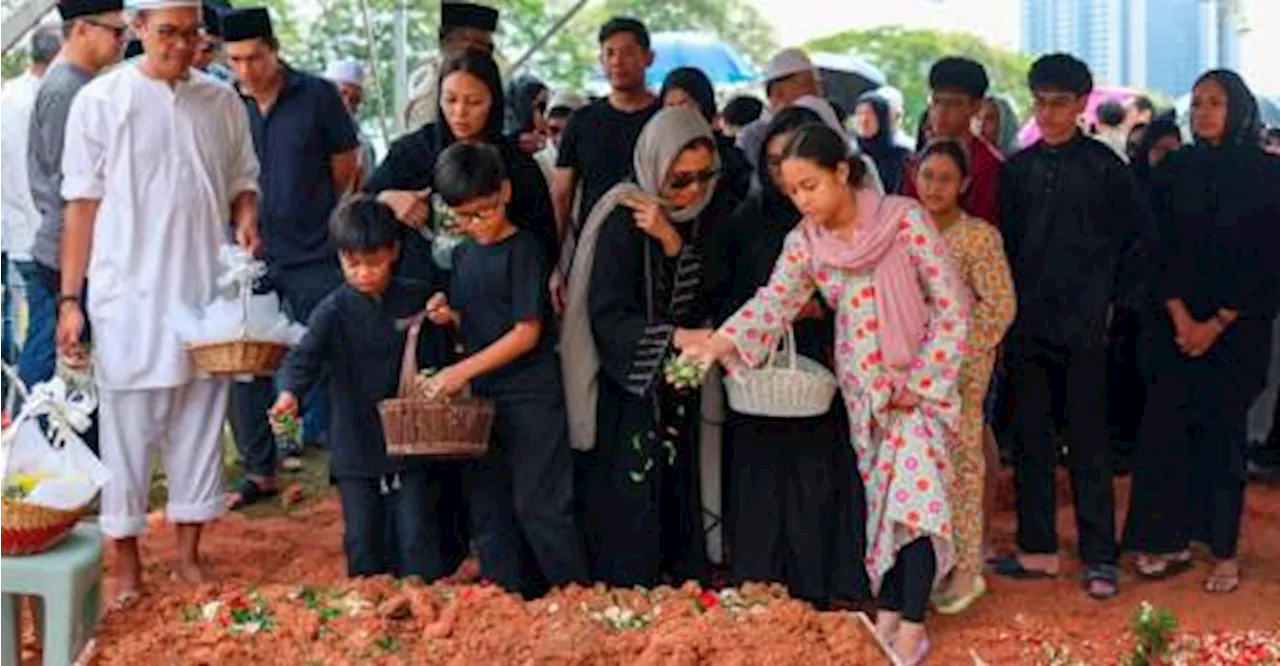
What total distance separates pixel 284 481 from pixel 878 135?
392cm

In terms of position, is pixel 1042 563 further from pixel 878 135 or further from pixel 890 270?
pixel 878 135

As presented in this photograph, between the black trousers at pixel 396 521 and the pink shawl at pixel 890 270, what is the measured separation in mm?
1404

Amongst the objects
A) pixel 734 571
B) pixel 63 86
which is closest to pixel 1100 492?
pixel 734 571

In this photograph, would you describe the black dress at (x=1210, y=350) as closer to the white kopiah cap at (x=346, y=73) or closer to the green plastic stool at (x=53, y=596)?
the green plastic stool at (x=53, y=596)

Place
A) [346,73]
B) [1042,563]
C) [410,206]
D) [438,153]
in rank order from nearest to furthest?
[410,206], [438,153], [1042,563], [346,73]

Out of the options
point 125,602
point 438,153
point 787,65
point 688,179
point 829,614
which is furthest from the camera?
point 787,65

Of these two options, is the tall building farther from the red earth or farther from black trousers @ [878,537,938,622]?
black trousers @ [878,537,938,622]

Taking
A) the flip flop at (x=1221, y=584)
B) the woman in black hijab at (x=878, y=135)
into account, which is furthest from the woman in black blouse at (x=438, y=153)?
the woman in black hijab at (x=878, y=135)

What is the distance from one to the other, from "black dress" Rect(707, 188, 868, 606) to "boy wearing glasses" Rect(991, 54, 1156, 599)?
0.92m

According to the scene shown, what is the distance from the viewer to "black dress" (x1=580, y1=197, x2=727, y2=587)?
203 inches

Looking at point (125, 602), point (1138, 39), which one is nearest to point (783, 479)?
point (125, 602)

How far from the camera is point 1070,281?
5742mm

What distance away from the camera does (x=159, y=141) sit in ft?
17.6

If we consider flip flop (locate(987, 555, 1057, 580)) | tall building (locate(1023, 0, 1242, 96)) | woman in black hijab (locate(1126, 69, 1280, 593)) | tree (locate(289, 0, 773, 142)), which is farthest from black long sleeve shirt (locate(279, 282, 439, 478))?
tree (locate(289, 0, 773, 142))
